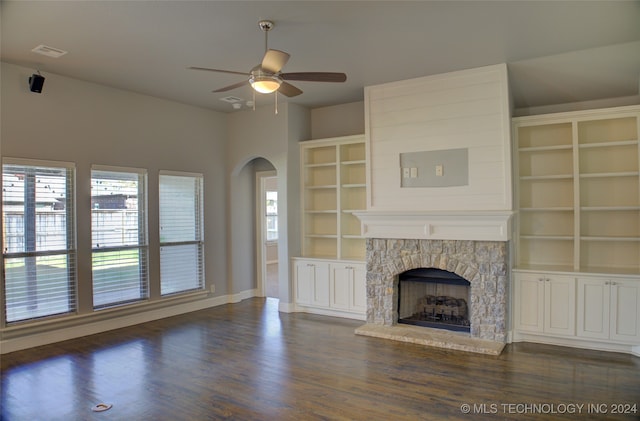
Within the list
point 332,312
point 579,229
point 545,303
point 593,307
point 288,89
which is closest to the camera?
point 288,89

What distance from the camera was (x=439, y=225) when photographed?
16.8 ft

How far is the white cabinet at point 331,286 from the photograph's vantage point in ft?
19.8

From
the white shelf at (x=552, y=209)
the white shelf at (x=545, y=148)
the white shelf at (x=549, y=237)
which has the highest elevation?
the white shelf at (x=545, y=148)

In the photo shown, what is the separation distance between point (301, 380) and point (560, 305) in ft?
10.0

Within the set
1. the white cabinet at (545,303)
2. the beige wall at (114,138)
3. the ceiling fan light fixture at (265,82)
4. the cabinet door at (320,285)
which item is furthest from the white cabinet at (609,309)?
the beige wall at (114,138)

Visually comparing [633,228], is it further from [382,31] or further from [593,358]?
[382,31]

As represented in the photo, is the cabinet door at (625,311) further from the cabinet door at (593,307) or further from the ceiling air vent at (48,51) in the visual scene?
the ceiling air vent at (48,51)

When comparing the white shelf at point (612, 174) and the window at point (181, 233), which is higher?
the white shelf at point (612, 174)

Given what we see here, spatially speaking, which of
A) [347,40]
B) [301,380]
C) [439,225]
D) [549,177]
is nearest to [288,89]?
[347,40]

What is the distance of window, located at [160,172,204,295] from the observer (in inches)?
248

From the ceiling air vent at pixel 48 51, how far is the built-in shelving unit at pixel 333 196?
3.44 metres

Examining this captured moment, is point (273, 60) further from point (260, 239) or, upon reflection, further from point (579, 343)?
point (260, 239)

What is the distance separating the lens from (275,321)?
5.96 meters

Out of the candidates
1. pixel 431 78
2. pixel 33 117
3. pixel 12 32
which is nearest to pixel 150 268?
pixel 33 117
